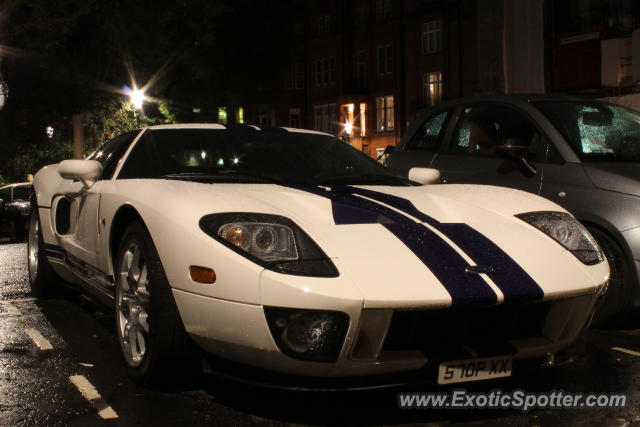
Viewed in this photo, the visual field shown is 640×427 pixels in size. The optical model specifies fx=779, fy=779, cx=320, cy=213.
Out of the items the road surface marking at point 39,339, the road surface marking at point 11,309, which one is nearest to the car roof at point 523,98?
the road surface marking at point 39,339

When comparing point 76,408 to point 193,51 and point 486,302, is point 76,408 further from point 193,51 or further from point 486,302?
point 193,51

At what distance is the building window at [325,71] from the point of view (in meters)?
49.5

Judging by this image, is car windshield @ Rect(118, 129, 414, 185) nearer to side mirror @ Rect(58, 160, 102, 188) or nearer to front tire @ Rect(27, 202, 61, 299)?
side mirror @ Rect(58, 160, 102, 188)

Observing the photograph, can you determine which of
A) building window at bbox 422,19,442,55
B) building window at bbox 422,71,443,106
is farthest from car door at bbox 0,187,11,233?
building window at bbox 422,19,442,55

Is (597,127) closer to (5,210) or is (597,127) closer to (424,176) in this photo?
(424,176)

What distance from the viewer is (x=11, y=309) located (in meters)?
6.01

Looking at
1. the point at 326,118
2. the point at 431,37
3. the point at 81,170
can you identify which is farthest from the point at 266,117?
the point at 81,170

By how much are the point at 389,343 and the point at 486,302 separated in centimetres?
42

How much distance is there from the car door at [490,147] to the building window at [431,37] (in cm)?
3560

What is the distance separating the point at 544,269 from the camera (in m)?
3.35

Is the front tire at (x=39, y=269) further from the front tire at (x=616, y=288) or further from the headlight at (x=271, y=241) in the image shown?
the front tire at (x=616, y=288)

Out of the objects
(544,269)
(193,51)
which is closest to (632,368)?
(544,269)

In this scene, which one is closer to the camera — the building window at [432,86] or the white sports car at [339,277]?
the white sports car at [339,277]

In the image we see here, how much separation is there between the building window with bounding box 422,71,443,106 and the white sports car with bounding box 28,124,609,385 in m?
37.8
